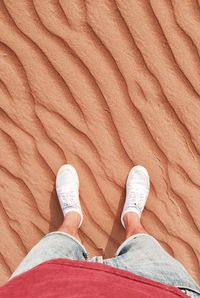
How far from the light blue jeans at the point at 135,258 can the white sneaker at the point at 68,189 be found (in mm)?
290

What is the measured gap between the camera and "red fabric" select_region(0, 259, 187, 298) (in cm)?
165

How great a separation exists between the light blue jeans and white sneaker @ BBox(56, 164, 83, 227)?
0.29m

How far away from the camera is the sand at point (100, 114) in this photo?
294cm

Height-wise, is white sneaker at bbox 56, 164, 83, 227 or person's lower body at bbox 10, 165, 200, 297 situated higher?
white sneaker at bbox 56, 164, 83, 227

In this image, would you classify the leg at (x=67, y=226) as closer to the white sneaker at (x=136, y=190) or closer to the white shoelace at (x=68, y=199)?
the white shoelace at (x=68, y=199)

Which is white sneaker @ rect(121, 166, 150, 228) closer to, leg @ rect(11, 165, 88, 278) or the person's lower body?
the person's lower body

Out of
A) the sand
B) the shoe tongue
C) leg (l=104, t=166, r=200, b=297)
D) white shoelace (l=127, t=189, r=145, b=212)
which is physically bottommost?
leg (l=104, t=166, r=200, b=297)

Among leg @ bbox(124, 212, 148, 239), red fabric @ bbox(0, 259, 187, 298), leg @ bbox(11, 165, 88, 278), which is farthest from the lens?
leg @ bbox(124, 212, 148, 239)

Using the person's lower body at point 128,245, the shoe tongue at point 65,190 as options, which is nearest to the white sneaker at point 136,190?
the person's lower body at point 128,245

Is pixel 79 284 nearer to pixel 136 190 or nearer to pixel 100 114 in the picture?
pixel 136 190

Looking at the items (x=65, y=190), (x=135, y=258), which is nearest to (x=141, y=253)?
(x=135, y=258)

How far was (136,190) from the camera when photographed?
292 centimetres

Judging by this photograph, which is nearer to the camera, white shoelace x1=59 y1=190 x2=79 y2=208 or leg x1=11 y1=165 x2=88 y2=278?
leg x1=11 y1=165 x2=88 y2=278

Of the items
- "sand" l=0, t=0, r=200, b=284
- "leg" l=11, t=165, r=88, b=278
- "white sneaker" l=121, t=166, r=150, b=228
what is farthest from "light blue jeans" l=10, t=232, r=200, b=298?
"sand" l=0, t=0, r=200, b=284
